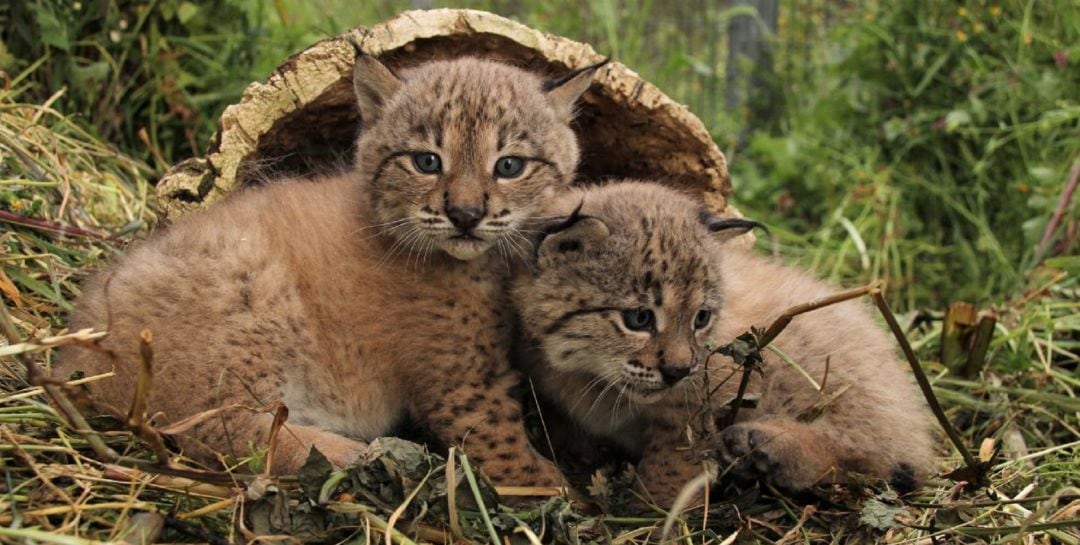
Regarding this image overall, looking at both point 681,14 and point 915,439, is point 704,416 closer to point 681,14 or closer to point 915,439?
point 915,439

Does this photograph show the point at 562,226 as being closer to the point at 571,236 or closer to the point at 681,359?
the point at 571,236

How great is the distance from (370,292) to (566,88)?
1.24 m

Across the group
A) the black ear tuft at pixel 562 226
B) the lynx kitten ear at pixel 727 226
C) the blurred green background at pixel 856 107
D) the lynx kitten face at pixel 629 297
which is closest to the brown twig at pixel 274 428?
the lynx kitten face at pixel 629 297

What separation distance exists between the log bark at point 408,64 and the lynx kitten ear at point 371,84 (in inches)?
10.6

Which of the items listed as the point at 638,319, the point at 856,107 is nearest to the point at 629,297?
the point at 638,319

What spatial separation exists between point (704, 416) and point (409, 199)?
4.69 feet

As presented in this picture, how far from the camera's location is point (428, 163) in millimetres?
3980

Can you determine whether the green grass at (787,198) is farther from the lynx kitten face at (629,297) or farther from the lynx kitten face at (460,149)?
the lynx kitten face at (460,149)

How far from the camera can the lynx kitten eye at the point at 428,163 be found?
13.0 feet

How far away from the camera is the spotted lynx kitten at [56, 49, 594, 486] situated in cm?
357

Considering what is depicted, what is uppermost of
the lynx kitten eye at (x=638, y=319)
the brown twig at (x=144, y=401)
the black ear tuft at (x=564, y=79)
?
the black ear tuft at (x=564, y=79)

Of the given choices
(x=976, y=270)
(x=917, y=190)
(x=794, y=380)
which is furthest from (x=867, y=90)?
(x=794, y=380)

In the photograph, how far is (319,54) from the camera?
4.57 m

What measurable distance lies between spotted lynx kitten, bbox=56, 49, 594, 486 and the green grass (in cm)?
33
